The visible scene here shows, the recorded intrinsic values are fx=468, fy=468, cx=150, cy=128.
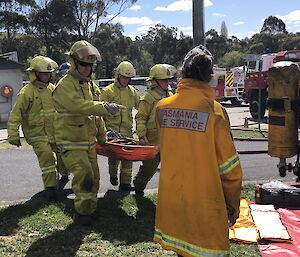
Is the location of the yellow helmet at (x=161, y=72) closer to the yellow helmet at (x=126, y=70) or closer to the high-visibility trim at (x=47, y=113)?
the yellow helmet at (x=126, y=70)

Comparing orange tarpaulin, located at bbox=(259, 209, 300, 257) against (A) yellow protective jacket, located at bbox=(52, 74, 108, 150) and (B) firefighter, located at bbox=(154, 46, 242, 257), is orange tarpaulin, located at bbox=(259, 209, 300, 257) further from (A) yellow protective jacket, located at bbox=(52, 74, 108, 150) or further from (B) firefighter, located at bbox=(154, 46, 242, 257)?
(A) yellow protective jacket, located at bbox=(52, 74, 108, 150)

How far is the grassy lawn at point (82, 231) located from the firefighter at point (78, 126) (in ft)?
0.84

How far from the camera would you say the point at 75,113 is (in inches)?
184

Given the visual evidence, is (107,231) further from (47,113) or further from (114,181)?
(114,181)

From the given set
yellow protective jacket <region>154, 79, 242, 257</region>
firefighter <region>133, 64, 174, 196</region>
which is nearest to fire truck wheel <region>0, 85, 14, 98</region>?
firefighter <region>133, 64, 174, 196</region>

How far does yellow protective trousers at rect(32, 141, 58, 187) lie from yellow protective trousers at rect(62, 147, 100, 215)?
1.00 metres

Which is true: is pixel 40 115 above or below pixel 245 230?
above

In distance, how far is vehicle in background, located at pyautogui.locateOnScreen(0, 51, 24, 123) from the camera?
18078 mm

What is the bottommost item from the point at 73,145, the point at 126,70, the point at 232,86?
the point at 232,86

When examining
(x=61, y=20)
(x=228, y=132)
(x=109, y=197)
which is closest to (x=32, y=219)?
(x=109, y=197)

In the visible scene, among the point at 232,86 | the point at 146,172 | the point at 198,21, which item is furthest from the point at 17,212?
the point at 232,86

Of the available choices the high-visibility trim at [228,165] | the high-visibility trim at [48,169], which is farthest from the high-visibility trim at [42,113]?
the high-visibility trim at [228,165]

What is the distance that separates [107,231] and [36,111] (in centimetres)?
196

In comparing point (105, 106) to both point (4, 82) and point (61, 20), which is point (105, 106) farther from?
point (61, 20)
